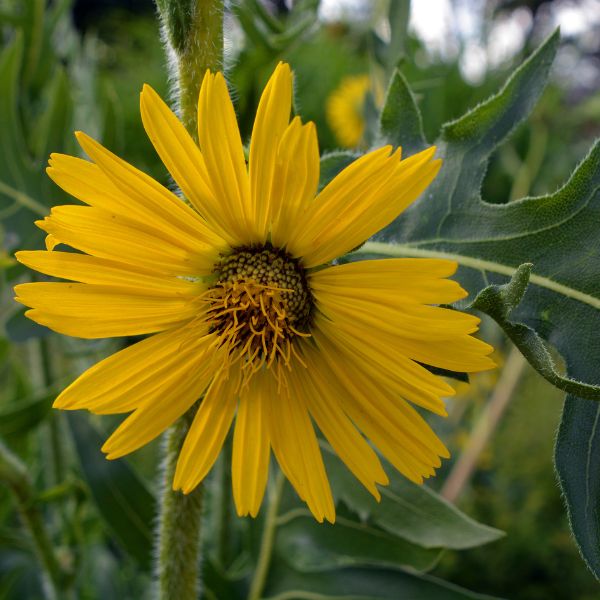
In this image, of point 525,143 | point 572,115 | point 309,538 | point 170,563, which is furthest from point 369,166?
point 572,115

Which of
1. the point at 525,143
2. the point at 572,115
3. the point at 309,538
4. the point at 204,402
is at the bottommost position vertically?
the point at 309,538

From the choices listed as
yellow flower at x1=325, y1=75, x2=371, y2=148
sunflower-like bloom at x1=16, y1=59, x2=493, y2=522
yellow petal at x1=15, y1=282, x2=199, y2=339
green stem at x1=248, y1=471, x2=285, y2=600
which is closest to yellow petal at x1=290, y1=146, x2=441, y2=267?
sunflower-like bloom at x1=16, y1=59, x2=493, y2=522

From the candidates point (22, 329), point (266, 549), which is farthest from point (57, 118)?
point (266, 549)

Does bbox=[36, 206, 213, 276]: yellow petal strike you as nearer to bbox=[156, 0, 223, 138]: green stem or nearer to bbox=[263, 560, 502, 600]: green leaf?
bbox=[156, 0, 223, 138]: green stem

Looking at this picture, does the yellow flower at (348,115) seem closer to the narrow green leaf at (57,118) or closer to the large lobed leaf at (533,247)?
the narrow green leaf at (57,118)

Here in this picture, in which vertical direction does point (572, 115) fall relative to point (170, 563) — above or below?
above

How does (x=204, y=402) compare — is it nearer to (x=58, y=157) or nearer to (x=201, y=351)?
(x=201, y=351)

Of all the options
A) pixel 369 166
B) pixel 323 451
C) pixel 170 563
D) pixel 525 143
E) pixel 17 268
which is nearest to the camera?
pixel 369 166

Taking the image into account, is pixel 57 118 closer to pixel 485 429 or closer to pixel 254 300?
pixel 254 300
